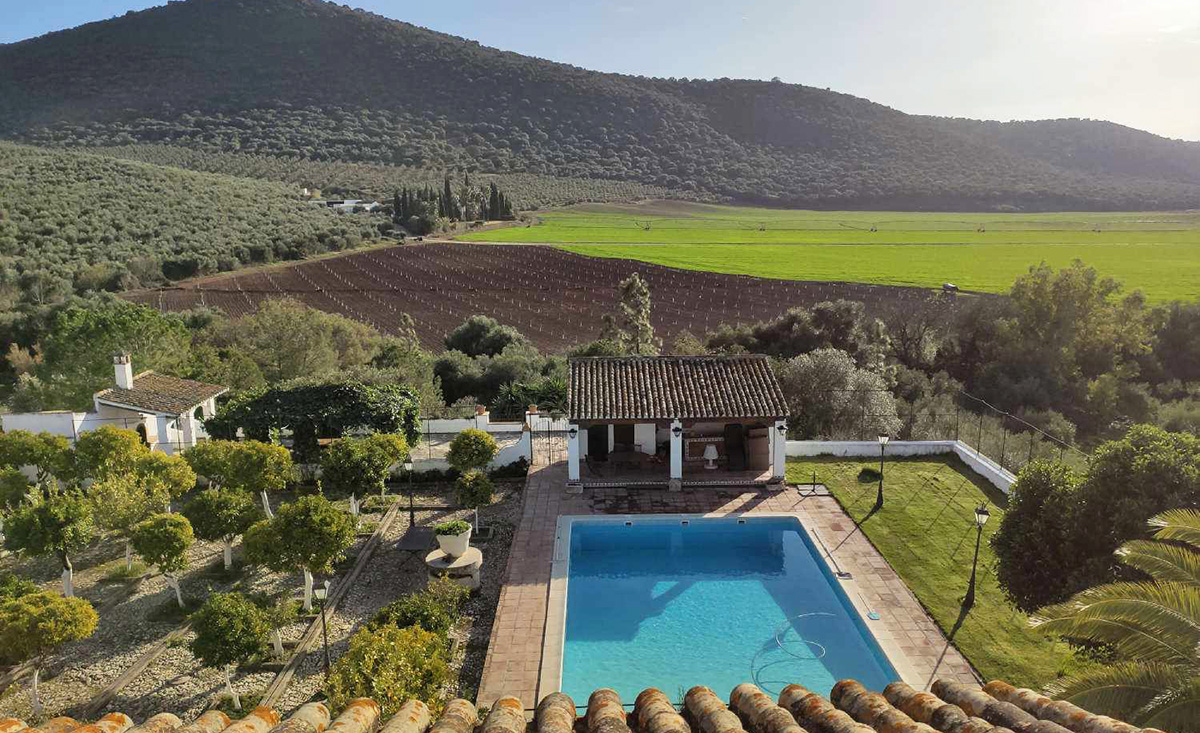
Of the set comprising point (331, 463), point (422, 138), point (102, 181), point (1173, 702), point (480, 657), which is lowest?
point (480, 657)

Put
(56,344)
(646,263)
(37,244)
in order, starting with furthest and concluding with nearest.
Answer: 1. (646,263)
2. (37,244)
3. (56,344)

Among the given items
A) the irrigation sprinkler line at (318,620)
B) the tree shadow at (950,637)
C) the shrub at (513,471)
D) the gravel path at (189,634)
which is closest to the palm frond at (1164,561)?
the tree shadow at (950,637)

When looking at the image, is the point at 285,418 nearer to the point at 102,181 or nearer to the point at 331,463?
the point at 331,463

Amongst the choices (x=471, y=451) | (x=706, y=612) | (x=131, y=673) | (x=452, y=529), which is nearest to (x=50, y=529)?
(x=131, y=673)

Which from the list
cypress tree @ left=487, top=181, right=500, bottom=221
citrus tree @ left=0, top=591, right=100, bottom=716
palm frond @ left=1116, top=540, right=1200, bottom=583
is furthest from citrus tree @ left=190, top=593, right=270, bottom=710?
cypress tree @ left=487, top=181, right=500, bottom=221

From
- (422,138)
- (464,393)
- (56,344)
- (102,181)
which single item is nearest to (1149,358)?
(464,393)

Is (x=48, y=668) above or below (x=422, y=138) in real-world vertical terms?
below
